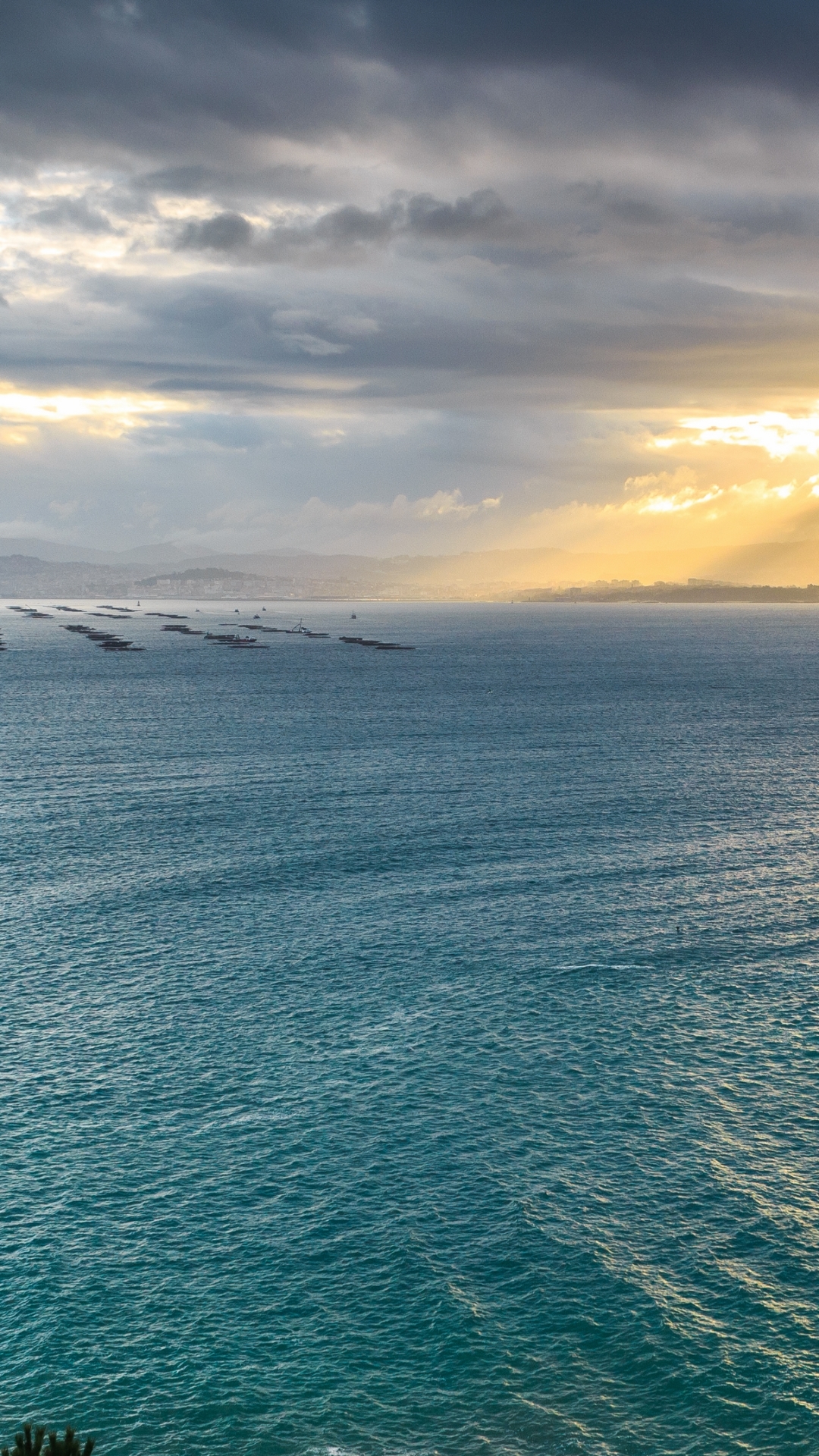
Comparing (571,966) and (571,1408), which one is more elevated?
(571,966)

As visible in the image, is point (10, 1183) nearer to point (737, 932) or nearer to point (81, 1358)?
point (81, 1358)

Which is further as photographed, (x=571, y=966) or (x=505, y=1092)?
(x=571, y=966)

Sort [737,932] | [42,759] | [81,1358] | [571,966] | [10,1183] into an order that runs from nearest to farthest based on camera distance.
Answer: [81,1358] < [10,1183] < [571,966] < [737,932] < [42,759]

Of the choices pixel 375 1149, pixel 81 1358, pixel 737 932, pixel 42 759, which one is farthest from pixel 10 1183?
pixel 42 759

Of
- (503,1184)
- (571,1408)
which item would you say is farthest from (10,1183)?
(571,1408)

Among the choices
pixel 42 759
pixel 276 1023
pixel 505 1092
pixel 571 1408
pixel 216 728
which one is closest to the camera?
pixel 571 1408

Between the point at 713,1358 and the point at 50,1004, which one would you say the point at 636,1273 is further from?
the point at 50,1004
